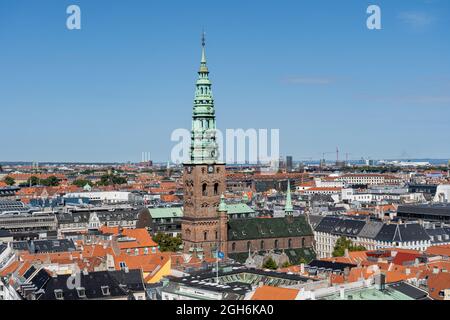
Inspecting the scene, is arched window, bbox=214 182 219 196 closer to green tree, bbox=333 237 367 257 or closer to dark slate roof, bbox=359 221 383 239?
green tree, bbox=333 237 367 257

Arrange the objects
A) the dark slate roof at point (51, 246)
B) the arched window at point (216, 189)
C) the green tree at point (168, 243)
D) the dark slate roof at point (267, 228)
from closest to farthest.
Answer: the dark slate roof at point (51, 246) < the arched window at point (216, 189) < the dark slate roof at point (267, 228) < the green tree at point (168, 243)

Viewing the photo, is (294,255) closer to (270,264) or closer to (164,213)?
(270,264)

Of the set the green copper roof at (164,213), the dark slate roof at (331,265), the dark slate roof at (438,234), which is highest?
the green copper roof at (164,213)

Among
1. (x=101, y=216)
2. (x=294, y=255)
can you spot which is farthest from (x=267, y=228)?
(x=101, y=216)

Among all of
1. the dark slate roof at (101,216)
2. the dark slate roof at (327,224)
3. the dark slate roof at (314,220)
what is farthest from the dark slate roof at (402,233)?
the dark slate roof at (101,216)

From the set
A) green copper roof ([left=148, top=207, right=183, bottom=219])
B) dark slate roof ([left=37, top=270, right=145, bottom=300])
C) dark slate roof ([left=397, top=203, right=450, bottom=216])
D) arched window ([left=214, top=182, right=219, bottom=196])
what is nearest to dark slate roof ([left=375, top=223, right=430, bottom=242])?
dark slate roof ([left=397, top=203, right=450, bottom=216])

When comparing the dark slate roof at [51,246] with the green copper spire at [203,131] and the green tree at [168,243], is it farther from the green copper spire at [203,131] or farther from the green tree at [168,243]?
the green copper spire at [203,131]
